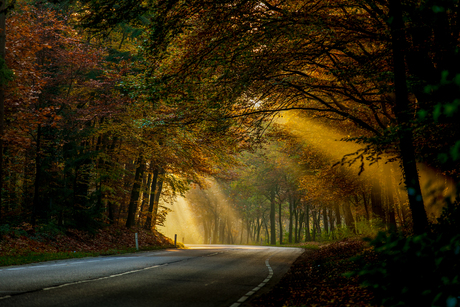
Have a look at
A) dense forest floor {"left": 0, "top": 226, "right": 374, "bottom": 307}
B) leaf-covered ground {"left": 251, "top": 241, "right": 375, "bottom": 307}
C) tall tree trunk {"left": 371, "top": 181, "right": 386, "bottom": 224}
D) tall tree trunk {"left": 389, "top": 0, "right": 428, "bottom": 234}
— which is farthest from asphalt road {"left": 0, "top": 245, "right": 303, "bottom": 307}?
tall tree trunk {"left": 371, "top": 181, "right": 386, "bottom": 224}

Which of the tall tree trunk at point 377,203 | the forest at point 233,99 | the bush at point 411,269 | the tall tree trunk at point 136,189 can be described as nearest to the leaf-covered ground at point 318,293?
the forest at point 233,99

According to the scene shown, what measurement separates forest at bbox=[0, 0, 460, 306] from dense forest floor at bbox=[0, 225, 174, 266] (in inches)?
23.4

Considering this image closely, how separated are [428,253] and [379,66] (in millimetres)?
7545

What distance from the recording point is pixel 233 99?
10.9 m

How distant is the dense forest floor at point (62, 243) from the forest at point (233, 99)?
0.60 metres

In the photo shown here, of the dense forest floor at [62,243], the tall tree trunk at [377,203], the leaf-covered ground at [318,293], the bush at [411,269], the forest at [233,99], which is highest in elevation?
the forest at [233,99]

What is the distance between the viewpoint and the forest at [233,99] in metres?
7.53

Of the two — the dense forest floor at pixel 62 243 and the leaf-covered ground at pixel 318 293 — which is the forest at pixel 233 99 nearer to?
the dense forest floor at pixel 62 243

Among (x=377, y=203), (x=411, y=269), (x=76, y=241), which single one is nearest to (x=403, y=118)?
(x=411, y=269)

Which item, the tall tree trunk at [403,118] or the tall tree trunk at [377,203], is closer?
the tall tree trunk at [403,118]

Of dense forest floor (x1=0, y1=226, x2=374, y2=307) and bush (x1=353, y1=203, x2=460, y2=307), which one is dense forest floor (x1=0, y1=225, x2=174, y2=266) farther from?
bush (x1=353, y1=203, x2=460, y2=307)

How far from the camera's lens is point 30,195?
70.4ft

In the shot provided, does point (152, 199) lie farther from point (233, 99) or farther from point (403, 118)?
point (403, 118)

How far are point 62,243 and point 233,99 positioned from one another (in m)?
13.5
